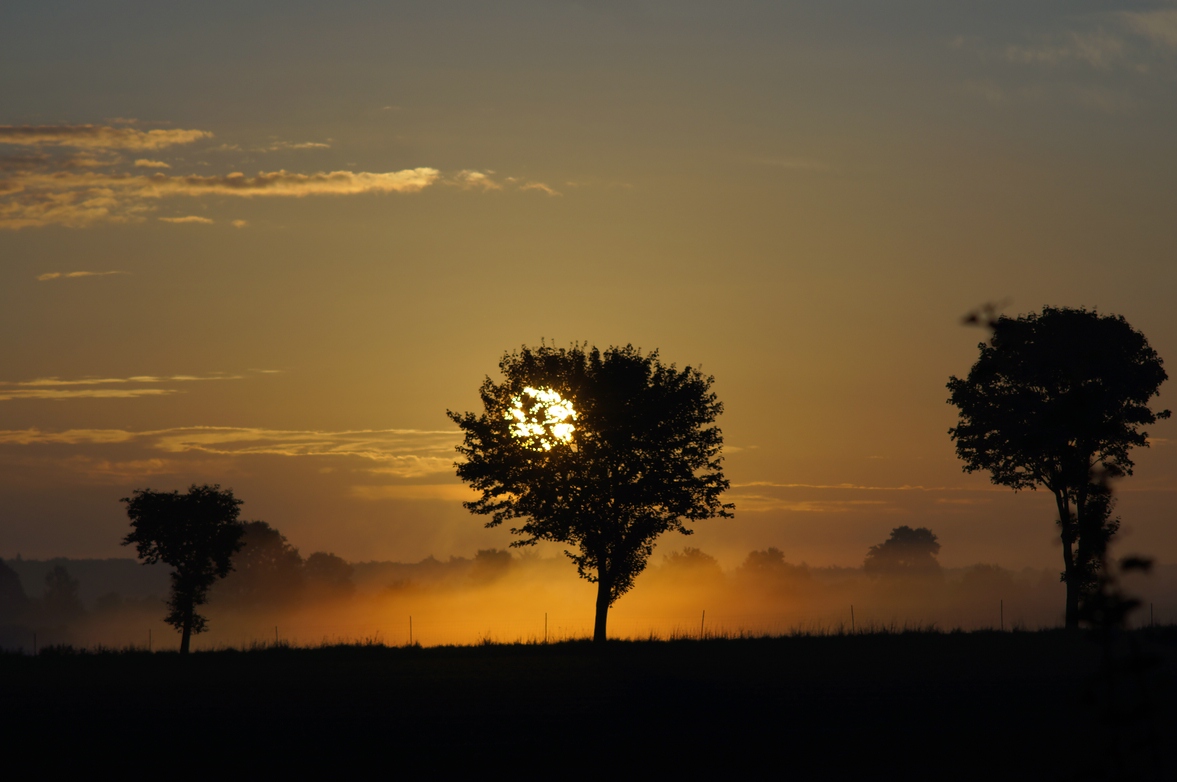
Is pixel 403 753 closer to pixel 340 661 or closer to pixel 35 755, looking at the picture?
pixel 35 755

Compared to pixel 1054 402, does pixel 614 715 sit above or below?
below

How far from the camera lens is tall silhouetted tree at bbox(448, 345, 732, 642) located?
6038cm

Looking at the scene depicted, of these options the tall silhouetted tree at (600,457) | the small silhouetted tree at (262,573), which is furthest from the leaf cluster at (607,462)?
the small silhouetted tree at (262,573)

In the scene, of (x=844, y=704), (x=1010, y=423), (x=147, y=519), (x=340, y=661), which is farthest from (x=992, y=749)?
(x=147, y=519)

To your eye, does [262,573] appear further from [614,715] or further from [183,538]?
Answer: [614,715]

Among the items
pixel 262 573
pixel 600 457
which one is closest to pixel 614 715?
pixel 600 457

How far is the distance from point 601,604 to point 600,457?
841 centimetres

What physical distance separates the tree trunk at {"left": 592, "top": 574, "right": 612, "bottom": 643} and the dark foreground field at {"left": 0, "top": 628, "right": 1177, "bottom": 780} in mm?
12305

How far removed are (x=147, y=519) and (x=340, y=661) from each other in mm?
20332

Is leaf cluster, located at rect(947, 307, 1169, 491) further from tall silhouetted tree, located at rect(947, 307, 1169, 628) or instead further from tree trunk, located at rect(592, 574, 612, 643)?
tree trunk, located at rect(592, 574, 612, 643)

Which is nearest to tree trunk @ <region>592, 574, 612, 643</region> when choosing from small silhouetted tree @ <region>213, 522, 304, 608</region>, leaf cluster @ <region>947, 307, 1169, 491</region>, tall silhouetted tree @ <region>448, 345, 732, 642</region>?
tall silhouetted tree @ <region>448, 345, 732, 642</region>

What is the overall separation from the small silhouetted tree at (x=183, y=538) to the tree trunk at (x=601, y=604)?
21.8 meters

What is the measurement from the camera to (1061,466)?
192 feet

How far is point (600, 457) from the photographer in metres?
60.3
